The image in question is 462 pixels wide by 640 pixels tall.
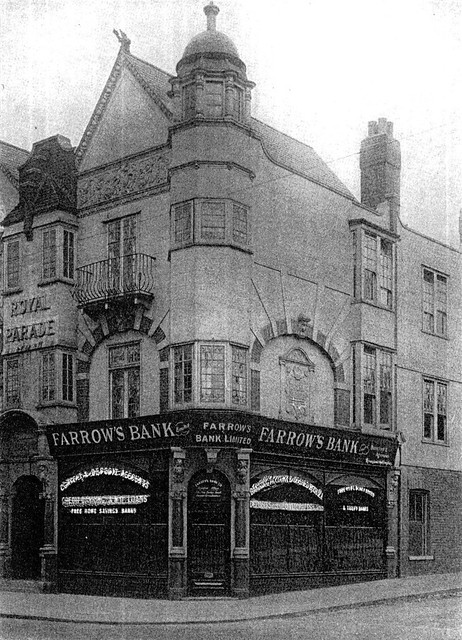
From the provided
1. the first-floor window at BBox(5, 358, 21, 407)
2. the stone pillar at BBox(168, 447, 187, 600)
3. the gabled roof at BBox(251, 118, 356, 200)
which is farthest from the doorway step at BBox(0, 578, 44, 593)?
the gabled roof at BBox(251, 118, 356, 200)

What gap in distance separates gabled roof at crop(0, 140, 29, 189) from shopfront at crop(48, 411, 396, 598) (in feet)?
27.0

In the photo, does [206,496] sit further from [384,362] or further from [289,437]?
[384,362]

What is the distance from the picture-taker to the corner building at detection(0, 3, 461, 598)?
21797 millimetres

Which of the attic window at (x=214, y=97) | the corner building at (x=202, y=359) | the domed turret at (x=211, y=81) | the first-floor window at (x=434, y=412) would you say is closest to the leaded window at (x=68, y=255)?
the corner building at (x=202, y=359)

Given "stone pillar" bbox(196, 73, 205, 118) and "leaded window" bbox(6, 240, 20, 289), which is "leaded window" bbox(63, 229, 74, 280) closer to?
"leaded window" bbox(6, 240, 20, 289)

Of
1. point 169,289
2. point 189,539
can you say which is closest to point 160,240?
point 169,289

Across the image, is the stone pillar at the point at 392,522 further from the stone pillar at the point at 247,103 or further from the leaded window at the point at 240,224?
the stone pillar at the point at 247,103

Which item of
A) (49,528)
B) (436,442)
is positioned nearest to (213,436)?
(49,528)

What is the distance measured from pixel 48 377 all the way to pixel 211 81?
338 inches

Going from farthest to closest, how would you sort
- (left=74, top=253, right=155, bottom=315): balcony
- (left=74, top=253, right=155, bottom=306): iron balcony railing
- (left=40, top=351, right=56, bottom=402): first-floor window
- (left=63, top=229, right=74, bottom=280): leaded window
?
1. (left=63, top=229, right=74, bottom=280): leaded window
2. (left=40, top=351, right=56, bottom=402): first-floor window
3. (left=74, top=253, right=155, bottom=306): iron balcony railing
4. (left=74, top=253, right=155, bottom=315): balcony

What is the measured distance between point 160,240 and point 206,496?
6351 mm

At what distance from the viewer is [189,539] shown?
21359 mm

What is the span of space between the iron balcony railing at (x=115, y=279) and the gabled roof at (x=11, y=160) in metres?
4.61

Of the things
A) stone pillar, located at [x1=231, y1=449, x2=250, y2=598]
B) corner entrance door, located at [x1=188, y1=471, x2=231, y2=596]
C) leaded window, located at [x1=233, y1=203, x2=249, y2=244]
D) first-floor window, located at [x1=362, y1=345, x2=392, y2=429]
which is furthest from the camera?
first-floor window, located at [x1=362, y1=345, x2=392, y2=429]
